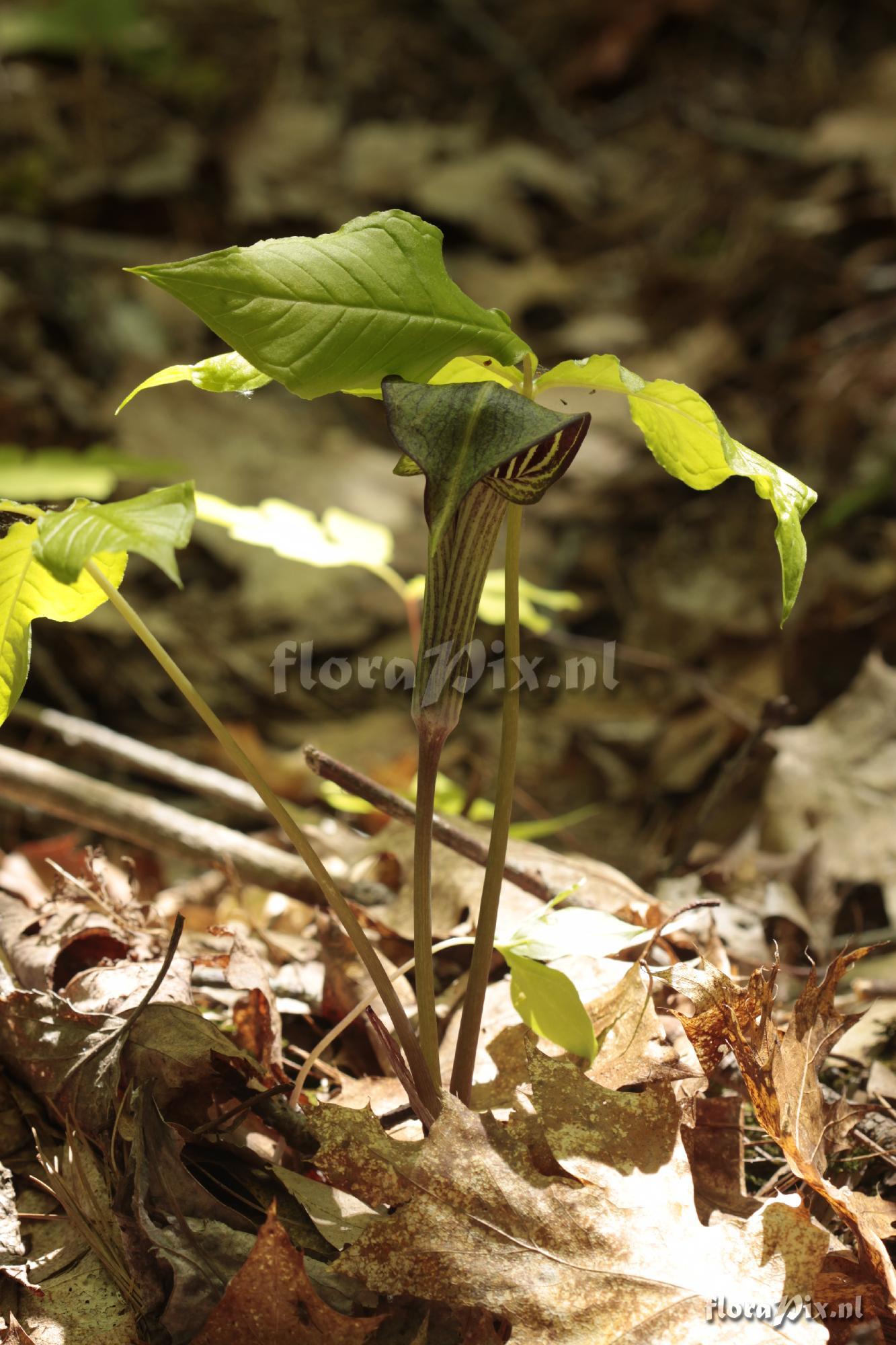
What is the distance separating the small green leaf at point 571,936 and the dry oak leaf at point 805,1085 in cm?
15

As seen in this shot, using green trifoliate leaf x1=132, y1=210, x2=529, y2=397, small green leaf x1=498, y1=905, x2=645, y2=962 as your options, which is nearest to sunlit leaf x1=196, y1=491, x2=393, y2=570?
green trifoliate leaf x1=132, y1=210, x2=529, y2=397

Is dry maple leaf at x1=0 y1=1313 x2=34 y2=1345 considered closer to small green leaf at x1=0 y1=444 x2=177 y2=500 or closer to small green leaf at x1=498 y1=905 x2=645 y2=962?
small green leaf at x1=498 y1=905 x2=645 y2=962

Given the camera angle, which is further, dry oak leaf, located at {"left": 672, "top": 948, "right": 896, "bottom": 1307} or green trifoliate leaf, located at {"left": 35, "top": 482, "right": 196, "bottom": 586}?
dry oak leaf, located at {"left": 672, "top": 948, "right": 896, "bottom": 1307}

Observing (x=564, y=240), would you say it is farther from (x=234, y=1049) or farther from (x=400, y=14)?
(x=234, y=1049)

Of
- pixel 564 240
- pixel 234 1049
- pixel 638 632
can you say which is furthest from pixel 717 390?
pixel 234 1049

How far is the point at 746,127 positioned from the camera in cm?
606

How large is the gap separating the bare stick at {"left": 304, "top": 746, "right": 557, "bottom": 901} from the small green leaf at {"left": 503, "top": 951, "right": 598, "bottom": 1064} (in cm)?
53

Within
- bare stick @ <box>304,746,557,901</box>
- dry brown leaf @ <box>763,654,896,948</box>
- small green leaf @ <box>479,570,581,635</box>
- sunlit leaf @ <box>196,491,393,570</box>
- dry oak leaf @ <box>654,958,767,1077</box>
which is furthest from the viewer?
small green leaf @ <box>479,570,581,635</box>

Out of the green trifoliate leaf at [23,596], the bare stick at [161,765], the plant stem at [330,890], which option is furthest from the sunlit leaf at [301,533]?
the plant stem at [330,890]

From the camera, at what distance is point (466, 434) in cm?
97

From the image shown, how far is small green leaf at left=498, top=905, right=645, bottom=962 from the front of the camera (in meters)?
1.13

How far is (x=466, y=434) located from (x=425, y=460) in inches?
2.1

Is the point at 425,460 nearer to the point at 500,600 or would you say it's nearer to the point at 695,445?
the point at 695,445

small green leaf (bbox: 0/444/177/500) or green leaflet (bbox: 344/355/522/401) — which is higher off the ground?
small green leaf (bbox: 0/444/177/500)
